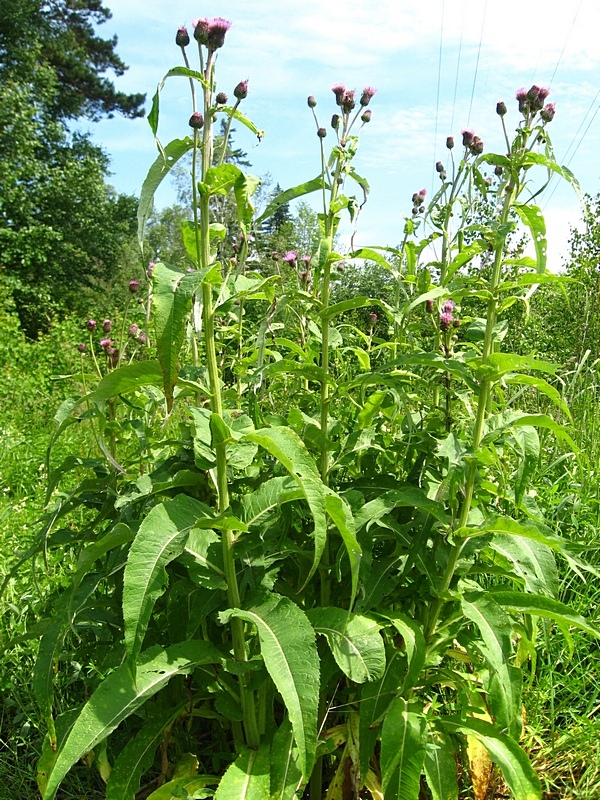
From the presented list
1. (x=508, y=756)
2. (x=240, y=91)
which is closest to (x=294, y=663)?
(x=508, y=756)

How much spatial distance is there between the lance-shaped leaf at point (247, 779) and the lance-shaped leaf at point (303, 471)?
0.58m

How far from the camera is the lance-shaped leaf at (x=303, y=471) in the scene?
1.47m

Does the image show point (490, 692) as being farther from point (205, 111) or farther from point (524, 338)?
point (524, 338)

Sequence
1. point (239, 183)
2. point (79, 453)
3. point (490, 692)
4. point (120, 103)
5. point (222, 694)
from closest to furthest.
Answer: point (239, 183), point (490, 692), point (222, 694), point (79, 453), point (120, 103)

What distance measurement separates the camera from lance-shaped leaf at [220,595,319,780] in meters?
1.50

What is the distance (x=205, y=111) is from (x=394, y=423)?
1.13 metres

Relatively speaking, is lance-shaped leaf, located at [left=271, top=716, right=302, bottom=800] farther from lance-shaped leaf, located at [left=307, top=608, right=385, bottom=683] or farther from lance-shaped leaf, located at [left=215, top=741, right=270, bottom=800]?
lance-shaped leaf, located at [left=307, top=608, right=385, bottom=683]

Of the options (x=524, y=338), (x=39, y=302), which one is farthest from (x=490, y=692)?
(x=39, y=302)

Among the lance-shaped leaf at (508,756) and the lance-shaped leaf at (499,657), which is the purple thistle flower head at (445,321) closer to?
the lance-shaped leaf at (499,657)

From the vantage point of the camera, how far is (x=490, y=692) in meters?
1.75

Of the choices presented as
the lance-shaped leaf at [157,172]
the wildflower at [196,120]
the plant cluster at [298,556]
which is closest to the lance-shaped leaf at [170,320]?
the plant cluster at [298,556]

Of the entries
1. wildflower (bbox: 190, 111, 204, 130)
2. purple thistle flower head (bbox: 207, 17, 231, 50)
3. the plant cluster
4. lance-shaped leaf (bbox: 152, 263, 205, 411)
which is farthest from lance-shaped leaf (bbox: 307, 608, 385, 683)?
purple thistle flower head (bbox: 207, 17, 231, 50)

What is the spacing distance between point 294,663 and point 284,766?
353mm

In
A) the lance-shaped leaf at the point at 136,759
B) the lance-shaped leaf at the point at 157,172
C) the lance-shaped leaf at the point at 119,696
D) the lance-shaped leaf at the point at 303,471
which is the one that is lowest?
the lance-shaped leaf at the point at 136,759
